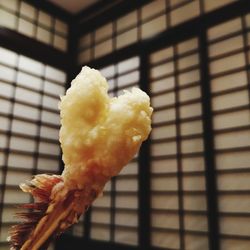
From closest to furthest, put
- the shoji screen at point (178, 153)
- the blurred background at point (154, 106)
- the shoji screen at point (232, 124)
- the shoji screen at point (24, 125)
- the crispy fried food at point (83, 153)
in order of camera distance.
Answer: the crispy fried food at point (83, 153)
the shoji screen at point (232, 124)
the blurred background at point (154, 106)
the shoji screen at point (178, 153)
the shoji screen at point (24, 125)

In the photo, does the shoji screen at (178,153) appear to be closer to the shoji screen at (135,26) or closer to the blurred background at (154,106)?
the blurred background at (154,106)

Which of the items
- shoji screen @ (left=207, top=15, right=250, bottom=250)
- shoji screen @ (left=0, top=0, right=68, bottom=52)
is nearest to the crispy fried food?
shoji screen @ (left=207, top=15, right=250, bottom=250)

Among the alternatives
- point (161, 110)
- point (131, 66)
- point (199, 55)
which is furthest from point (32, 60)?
point (199, 55)

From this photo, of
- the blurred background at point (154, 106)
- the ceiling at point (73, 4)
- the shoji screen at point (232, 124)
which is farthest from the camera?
the ceiling at point (73, 4)

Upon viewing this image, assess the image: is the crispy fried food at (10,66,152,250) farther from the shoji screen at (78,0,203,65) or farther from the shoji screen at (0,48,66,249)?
the shoji screen at (0,48,66,249)

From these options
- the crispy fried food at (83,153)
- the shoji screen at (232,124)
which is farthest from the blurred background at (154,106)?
the crispy fried food at (83,153)

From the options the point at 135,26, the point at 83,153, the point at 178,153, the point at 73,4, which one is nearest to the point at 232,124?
the point at 178,153

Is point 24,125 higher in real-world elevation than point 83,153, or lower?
higher

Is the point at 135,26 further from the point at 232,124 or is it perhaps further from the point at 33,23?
the point at 232,124
